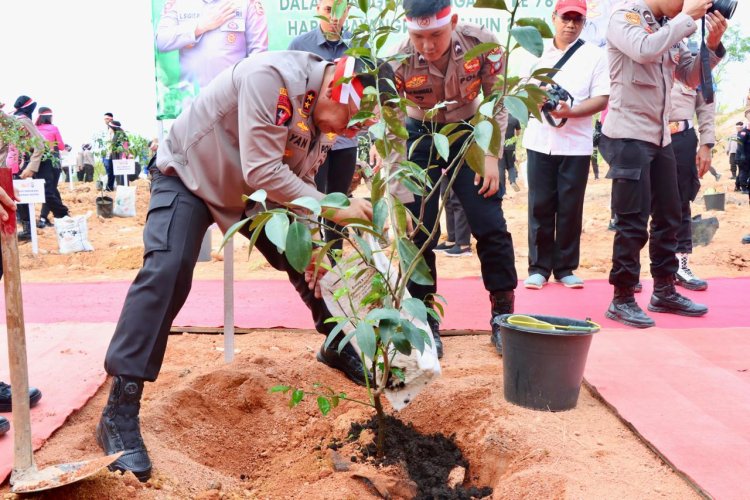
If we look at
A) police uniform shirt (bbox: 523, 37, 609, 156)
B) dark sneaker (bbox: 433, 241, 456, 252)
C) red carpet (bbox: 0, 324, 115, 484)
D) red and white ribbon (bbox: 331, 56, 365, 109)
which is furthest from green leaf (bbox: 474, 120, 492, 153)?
dark sneaker (bbox: 433, 241, 456, 252)

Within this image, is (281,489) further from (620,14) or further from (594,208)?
(594,208)

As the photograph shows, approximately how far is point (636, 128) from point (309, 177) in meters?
1.66

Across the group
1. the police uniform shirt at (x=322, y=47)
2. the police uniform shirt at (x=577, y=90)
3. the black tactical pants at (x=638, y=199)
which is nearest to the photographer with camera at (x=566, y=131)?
the police uniform shirt at (x=577, y=90)

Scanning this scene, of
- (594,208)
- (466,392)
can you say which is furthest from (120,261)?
(594,208)

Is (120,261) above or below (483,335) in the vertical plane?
below

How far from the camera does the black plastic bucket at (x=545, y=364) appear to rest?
217 centimetres

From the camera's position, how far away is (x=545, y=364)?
219cm

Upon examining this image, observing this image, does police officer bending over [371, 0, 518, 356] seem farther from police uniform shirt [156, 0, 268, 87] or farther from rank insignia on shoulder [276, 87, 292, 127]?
police uniform shirt [156, 0, 268, 87]

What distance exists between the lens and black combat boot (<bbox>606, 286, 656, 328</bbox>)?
3.24 metres

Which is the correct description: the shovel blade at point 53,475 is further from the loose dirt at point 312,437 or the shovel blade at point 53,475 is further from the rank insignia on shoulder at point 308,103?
the rank insignia on shoulder at point 308,103

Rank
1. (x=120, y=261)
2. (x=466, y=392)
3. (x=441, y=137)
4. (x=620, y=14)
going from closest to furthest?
1. (x=441, y=137)
2. (x=466, y=392)
3. (x=620, y=14)
4. (x=120, y=261)

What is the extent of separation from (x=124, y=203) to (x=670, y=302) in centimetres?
867

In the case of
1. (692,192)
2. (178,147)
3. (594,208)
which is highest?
(178,147)

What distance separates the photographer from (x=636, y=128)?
3.14m
